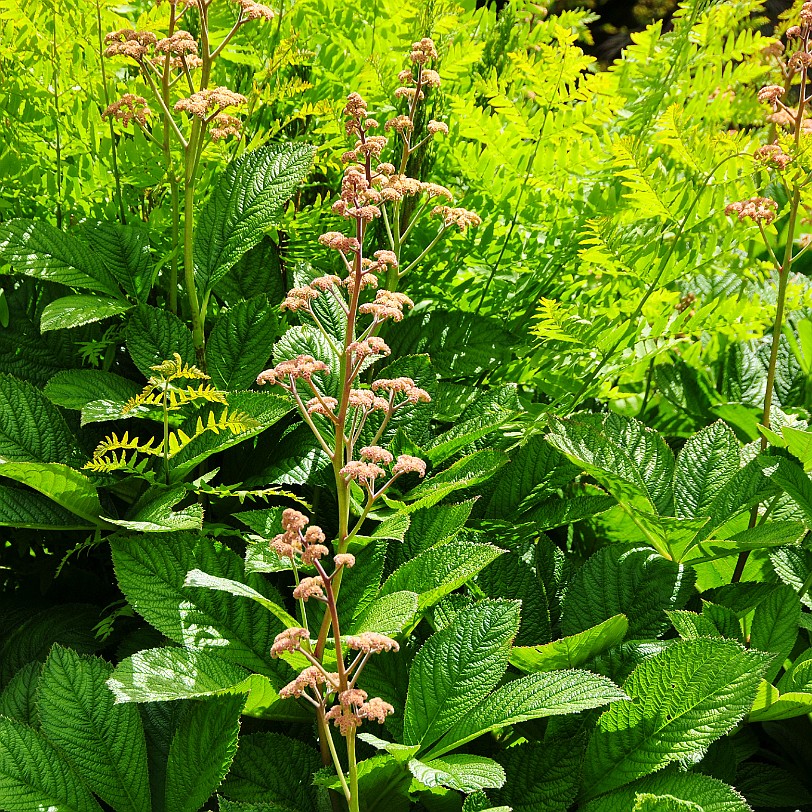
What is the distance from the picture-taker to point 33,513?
39.8 inches

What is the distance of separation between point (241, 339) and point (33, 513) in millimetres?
328

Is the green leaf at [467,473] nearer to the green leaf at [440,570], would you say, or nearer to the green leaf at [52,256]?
the green leaf at [440,570]

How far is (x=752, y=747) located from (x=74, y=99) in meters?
1.21

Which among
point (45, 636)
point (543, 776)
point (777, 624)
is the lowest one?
point (45, 636)

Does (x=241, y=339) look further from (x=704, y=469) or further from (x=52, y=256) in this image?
(x=704, y=469)

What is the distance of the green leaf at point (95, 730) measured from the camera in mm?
889

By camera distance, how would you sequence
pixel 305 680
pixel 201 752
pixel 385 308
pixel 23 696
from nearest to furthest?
pixel 305 680
pixel 385 308
pixel 201 752
pixel 23 696

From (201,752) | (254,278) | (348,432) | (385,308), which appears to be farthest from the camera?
(254,278)

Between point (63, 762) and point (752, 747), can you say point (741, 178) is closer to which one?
point (752, 747)

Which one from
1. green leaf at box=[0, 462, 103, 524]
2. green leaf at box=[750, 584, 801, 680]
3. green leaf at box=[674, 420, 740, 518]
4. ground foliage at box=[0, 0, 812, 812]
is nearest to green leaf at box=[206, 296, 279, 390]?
ground foliage at box=[0, 0, 812, 812]

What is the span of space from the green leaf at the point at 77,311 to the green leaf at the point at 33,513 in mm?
191

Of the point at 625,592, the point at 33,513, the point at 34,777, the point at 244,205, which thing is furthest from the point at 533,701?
the point at 244,205

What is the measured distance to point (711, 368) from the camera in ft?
4.92

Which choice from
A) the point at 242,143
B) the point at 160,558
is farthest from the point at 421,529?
the point at 242,143
